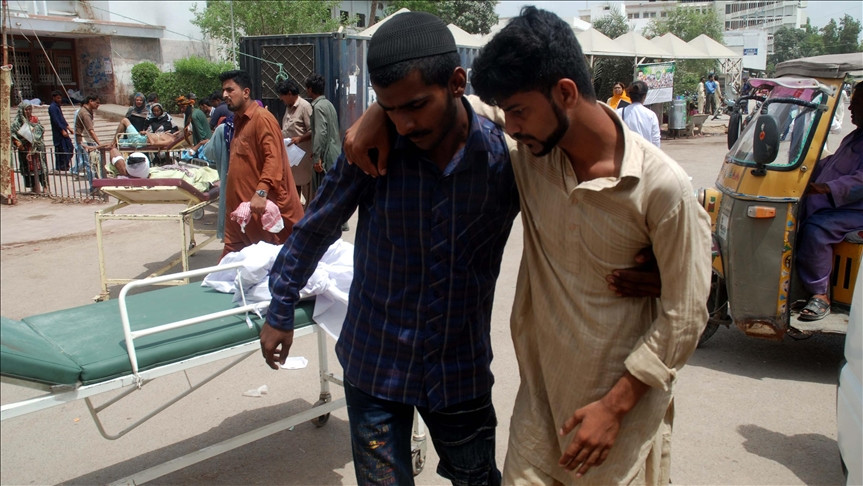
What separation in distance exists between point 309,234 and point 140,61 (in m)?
19.2

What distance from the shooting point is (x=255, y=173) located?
16.9ft

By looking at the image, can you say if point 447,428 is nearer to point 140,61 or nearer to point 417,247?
point 417,247

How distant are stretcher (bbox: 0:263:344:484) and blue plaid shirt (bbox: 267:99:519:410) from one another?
2.85 feet

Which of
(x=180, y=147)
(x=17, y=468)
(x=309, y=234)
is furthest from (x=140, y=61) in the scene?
(x=309, y=234)

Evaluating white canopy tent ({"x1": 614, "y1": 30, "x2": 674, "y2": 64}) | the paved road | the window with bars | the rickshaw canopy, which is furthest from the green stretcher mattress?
white canopy tent ({"x1": 614, "y1": 30, "x2": 674, "y2": 64})

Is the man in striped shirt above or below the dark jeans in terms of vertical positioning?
above

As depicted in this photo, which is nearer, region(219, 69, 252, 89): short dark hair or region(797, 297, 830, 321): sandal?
region(797, 297, 830, 321): sandal

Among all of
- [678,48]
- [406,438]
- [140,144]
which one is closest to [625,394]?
[406,438]

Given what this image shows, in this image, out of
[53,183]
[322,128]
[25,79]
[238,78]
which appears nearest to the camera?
[53,183]

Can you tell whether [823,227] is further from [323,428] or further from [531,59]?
[531,59]

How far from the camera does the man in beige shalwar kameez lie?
153 cm

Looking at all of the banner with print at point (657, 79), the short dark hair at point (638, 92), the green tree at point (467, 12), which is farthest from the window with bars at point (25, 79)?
the green tree at point (467, 12)

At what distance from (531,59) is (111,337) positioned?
1.93 metres

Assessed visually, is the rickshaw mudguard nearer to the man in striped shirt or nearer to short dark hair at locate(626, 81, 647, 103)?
the man in striped shirt
